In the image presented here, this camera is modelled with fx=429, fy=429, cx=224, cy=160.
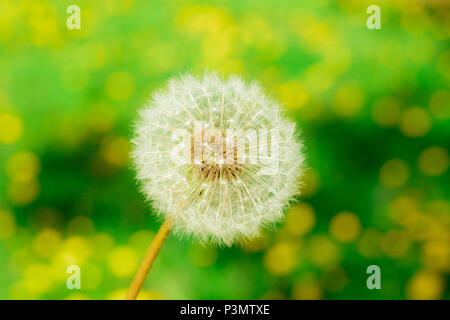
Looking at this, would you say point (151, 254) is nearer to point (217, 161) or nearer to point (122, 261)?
point (217, 161)

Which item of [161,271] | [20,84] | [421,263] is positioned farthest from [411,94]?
[20,84]

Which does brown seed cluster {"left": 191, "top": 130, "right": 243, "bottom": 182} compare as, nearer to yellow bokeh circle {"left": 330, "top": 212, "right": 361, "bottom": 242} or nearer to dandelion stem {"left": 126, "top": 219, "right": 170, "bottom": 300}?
dandelion stem {"left": 126, "top": 219, "right": 170, "bottom": 300}

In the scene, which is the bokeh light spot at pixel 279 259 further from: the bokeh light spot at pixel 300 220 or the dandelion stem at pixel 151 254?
the dandelion stem at pixel 151 254

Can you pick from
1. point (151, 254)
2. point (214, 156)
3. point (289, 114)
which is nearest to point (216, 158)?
A: point (214, 156)

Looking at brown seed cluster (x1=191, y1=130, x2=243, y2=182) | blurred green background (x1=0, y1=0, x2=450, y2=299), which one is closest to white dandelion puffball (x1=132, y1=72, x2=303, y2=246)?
brown seed cluster (x1=191, y1=130, x2=243, y2=182)

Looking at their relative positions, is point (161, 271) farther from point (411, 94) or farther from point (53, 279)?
point (411, 94)
